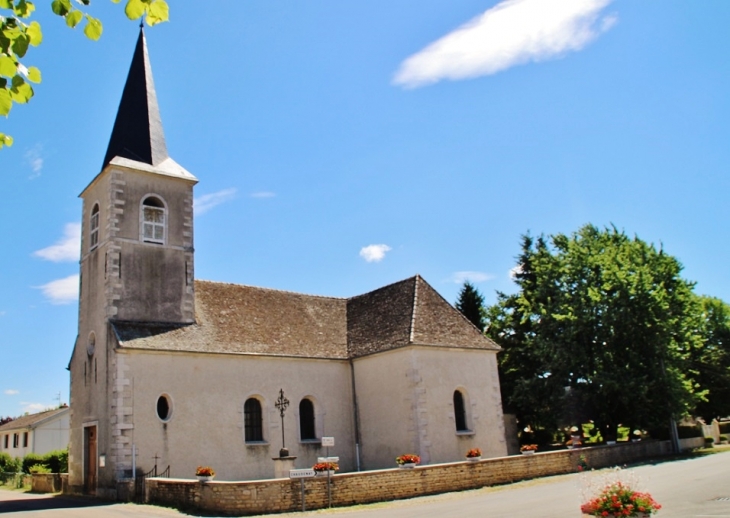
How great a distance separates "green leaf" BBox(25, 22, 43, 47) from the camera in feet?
14.9

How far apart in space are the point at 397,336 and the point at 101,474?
1254cm

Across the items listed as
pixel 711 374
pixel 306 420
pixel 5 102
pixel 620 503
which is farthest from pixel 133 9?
pixel 711 374

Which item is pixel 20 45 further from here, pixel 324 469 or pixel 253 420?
pixel 253 420

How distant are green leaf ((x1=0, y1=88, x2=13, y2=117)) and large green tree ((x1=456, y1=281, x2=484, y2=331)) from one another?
39291 millimetres

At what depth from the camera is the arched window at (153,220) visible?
25734 mm

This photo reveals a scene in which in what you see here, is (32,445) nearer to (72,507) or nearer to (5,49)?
(72,507)

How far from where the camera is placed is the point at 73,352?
26.4m

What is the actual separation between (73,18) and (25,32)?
374mm

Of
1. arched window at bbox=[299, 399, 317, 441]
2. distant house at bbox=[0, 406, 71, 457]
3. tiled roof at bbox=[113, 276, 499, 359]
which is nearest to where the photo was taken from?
tiled roof at bbox=[113, 276, 499, 359]

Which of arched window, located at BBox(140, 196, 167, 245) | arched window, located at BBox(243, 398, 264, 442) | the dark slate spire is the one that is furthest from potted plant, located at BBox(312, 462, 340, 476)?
the dark slate spire

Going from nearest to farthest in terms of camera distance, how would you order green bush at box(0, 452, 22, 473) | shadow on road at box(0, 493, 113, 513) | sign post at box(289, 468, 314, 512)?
Result: 1. sign post at box(289, 468, 314, 512)
2. shadow on road at box(0, 493, 113, 513)
3. green bush at box(0, 452, 22, 473)

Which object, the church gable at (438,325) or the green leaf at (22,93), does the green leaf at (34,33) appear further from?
the church gable at (438,325)

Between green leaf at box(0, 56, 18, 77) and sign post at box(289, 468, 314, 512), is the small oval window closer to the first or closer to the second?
sign post at box(289, 468, 314, 512)

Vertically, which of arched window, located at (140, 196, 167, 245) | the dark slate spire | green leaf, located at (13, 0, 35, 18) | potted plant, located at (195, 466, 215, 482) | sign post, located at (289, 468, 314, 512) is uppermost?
the dark slate spire
